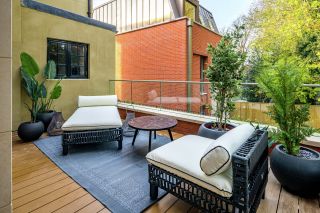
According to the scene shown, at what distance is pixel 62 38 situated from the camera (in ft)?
16.2

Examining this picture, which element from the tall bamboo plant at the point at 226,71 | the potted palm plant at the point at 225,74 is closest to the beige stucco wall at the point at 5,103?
the potted palm plant at the point at 225,74

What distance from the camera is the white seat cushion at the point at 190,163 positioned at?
146 cm

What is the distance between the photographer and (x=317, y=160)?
1.92 metres

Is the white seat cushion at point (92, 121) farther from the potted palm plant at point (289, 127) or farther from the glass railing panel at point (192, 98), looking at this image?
the potted palm plant at point (289, 127)

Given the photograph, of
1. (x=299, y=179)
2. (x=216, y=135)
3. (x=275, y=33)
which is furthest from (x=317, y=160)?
(x=275, y=33)

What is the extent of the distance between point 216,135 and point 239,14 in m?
11.6

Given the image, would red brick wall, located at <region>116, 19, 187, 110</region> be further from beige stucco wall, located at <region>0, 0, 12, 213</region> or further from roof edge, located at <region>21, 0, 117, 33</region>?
beige stucco wall, located at <region>0, 0, 12, 213</region>

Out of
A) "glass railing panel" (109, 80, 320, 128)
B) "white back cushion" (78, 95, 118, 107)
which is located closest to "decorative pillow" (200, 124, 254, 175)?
"glass railing panel" (109, 80, 320, 128)

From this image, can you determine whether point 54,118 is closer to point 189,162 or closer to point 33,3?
point 33,3

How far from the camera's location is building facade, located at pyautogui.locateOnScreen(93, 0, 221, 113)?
240 inches

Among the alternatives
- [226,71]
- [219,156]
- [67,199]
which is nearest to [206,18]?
[226,71]

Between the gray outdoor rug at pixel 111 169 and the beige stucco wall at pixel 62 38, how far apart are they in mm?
1431

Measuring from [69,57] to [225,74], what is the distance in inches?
172

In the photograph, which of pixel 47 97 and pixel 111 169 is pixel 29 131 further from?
pixel 111 169
